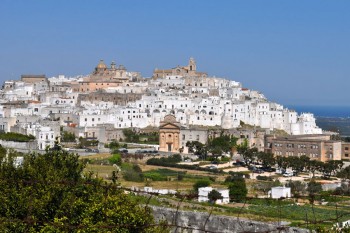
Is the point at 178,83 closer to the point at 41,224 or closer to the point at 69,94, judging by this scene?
the point at 69,94

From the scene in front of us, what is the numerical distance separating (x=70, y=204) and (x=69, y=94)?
56591 millimetres

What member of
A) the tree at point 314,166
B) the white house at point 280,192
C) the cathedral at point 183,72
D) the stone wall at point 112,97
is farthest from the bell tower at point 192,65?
the white house at point 280,192

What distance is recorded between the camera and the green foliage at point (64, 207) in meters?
15.6

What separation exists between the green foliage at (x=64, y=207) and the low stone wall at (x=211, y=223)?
3813 mm

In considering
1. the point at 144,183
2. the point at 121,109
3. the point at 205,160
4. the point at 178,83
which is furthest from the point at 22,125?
the point at 178,83

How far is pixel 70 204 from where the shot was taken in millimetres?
17297

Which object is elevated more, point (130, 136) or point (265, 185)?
point (130, 136)

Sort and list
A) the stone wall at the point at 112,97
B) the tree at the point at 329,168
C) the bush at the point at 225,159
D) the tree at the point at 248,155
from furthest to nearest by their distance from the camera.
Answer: the stone wall at the point at 112,97 < the bush at the point at 225,159 < the tree at the point at 248,155 < the tree at the point at 329,168

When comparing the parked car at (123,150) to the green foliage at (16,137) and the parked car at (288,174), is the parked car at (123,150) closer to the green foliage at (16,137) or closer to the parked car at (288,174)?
the green foliage at (16,137)

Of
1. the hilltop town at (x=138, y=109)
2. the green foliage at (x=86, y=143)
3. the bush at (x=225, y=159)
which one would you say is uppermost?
the hilltop town at (x=138, y=109)

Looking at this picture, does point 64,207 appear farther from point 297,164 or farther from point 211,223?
point 297,164

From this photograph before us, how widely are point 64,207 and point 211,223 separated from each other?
6.36 metres

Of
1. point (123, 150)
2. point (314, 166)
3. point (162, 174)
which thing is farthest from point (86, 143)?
point (314, 166)

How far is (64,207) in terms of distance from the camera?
17266mm
